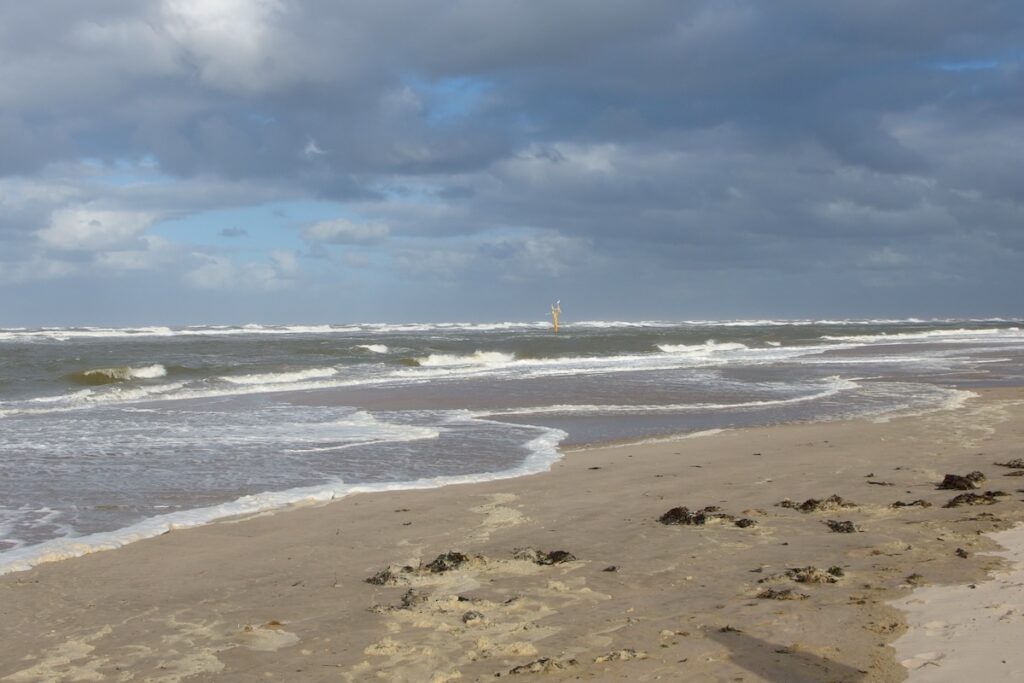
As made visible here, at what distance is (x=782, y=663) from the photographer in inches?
165

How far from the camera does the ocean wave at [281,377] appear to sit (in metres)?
26.8

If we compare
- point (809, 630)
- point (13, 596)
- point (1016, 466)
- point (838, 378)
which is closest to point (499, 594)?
point (809, 630)

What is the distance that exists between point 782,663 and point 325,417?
13504 millimetres

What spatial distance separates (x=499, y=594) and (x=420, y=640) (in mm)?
871

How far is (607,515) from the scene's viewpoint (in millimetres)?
7750

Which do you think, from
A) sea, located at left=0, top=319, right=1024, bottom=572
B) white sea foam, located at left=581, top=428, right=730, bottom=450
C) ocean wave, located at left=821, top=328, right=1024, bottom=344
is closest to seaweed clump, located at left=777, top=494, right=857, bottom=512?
sea, located at left=0, top=319, right=1024, bottom=572

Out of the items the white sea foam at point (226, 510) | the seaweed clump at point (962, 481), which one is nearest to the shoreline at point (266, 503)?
the white sea foam at point (226, 510)

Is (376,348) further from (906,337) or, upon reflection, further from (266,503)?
(906,337)

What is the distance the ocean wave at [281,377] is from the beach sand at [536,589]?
1889 centimetres

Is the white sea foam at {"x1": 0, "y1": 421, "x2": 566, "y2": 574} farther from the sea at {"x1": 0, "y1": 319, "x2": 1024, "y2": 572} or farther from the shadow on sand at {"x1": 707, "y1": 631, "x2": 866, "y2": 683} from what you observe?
the shadow on sand at {"x1": 707, "y1": 631, "x2": 866, "y2": 683}

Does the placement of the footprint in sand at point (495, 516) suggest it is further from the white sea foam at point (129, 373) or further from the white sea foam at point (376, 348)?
the white sea foam at point (376, 348)

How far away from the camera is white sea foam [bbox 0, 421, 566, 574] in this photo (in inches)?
273

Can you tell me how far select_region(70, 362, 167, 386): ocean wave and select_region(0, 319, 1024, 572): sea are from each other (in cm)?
10

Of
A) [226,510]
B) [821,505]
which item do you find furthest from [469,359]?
[821,505]
